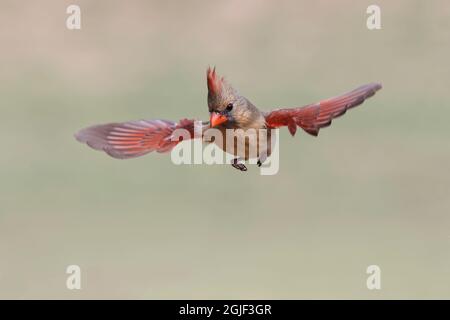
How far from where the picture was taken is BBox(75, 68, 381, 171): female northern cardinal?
220cm

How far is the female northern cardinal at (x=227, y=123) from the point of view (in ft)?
7.23

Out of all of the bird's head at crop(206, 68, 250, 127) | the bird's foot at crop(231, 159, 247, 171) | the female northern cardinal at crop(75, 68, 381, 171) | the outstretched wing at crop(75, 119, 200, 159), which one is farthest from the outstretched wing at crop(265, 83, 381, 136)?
the outstretched wing at crop(75, 119, 200, 159)

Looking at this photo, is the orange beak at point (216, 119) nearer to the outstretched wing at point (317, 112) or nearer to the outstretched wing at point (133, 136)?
the outstretched wing at point (133, 136)

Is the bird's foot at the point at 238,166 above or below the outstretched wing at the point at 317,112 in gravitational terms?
below

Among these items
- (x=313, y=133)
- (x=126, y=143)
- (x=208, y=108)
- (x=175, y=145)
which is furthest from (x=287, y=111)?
(x=126, y=143)

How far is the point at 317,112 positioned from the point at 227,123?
37 centimetres

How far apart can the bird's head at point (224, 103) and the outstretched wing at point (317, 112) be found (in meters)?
0.13

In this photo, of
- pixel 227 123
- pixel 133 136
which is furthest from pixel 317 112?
pixel 133 136

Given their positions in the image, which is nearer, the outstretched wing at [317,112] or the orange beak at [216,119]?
the outstretched wing at [317,112]

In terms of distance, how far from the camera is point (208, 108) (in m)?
2.41

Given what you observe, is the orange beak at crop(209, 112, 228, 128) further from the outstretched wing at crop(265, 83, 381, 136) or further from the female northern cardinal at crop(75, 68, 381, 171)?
the outstretched wing at crop(265, 83, 381, 136)

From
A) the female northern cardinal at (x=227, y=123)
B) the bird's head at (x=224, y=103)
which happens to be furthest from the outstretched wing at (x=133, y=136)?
the bird's head at (x=224, y=103)

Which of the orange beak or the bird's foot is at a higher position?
the orange beak

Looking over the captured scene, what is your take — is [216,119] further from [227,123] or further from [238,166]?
[238,166]
